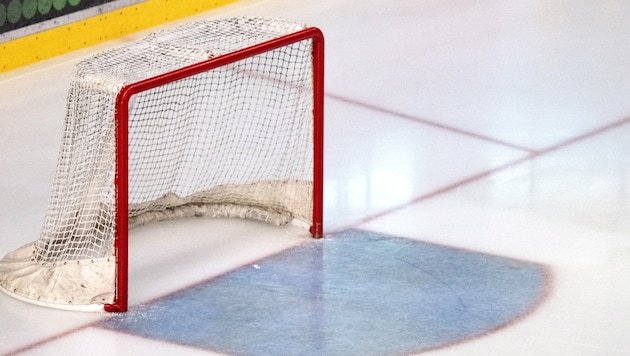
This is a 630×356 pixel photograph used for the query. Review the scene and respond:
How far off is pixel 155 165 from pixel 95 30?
5.64 feet

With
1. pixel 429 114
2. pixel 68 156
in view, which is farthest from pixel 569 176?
pixel 68 156

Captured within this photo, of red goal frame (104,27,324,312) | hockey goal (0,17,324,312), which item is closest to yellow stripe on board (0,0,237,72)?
hockey goal (0,17,324,312)

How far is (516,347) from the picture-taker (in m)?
3.85

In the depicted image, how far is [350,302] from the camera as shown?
411 cm

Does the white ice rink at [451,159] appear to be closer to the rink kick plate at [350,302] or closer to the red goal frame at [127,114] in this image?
the rink kick plate at [350,302]

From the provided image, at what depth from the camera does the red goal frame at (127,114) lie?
154 inches

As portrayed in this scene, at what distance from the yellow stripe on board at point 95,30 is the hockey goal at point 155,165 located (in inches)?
44.2

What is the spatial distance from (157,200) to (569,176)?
4.65 feet

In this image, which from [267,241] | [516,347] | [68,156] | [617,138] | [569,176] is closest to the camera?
[516,347]

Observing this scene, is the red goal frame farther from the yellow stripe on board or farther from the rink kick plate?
the yellow stripe on board

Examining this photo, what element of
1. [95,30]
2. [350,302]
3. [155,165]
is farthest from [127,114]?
[95,30]

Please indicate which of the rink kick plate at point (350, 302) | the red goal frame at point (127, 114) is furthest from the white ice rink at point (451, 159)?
the red goal frame at point (127, 114)

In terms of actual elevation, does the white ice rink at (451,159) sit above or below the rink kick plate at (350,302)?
above

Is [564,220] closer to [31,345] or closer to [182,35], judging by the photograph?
[182,35]
